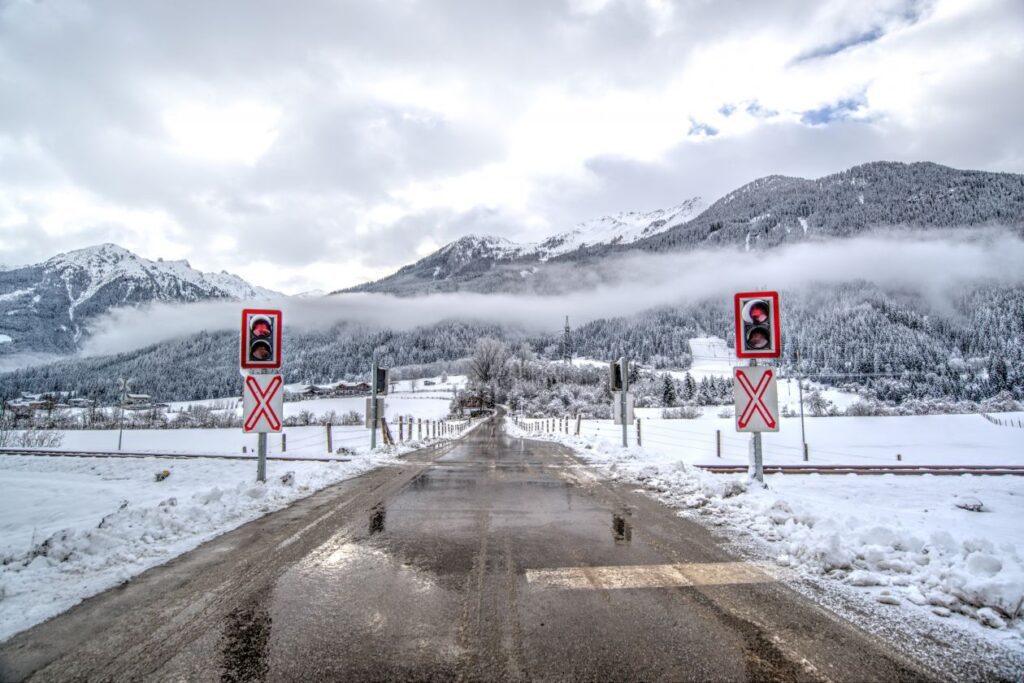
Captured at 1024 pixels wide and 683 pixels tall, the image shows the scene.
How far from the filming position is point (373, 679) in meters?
2.82

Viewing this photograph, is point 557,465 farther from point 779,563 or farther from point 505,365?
point 505,365

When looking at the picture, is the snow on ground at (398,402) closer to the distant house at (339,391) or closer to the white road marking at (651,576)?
the distant house at (339,391)

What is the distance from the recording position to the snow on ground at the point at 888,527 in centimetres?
396

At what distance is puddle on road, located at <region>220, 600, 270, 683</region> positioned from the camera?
2910 mm

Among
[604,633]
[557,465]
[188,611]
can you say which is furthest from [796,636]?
[557,465]

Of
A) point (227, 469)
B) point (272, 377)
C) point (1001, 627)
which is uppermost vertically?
point (272, 377)

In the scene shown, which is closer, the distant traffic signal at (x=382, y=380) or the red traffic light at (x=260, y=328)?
the red traffic light at (x=260, y=328)

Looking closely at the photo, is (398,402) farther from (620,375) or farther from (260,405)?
(260,405)

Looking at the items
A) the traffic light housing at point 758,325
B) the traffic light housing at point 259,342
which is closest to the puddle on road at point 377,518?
the traffic light housing at point 259,342

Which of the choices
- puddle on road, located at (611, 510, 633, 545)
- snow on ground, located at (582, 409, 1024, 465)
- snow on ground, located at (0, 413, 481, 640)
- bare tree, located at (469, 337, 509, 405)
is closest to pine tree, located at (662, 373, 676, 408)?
bare tree, located at (469, 337, 509, 405)

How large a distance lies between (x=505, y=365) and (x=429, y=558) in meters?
94.9

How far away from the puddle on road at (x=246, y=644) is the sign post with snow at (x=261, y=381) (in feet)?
21.3

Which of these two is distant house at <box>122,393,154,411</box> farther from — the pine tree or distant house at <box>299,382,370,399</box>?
the pine tree

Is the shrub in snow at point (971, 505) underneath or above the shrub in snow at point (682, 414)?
above
